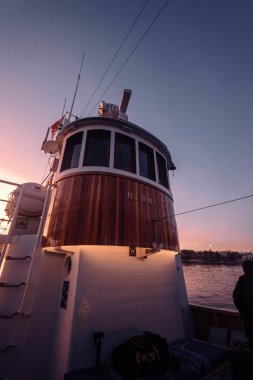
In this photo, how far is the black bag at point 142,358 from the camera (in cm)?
379

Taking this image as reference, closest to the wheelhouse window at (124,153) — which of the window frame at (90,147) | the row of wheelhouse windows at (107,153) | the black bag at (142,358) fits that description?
the row of wheelhouse windows at (107,153)

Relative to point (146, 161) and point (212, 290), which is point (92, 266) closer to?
A: point (146, 161)

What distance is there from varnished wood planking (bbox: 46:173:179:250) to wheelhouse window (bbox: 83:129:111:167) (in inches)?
23.6

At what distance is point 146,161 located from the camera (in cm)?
716

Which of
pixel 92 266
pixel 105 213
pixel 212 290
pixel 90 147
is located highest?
pixel 90 147

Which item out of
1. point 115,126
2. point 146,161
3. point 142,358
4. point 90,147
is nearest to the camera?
point 142,358

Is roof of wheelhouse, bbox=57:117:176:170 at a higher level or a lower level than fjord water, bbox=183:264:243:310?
higher

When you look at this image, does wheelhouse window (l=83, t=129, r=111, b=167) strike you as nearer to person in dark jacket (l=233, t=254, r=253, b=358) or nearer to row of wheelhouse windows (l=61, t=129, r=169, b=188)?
row of wheelhouse windows (l=61, t=129, r=169, b=188)

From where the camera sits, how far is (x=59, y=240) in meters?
5.15

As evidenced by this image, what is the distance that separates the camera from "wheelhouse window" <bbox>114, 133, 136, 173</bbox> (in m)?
6.36

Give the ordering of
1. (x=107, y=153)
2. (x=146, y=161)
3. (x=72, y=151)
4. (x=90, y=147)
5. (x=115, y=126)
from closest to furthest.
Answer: (x=107, y=153) < (x=90, y=147) < (x=115, y=126) < (x=72, y=151) < (x=146, y=161)

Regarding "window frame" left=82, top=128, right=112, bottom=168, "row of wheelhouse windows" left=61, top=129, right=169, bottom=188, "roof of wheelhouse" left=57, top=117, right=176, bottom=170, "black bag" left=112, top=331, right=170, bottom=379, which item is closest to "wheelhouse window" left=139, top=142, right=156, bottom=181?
"row of wheelhouse windows" left=61, top=129, right=169, bottom=188

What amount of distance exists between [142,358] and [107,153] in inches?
200

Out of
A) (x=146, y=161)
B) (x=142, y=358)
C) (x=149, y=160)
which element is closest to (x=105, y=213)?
(x=146, y=161)
